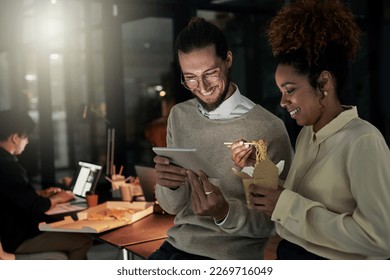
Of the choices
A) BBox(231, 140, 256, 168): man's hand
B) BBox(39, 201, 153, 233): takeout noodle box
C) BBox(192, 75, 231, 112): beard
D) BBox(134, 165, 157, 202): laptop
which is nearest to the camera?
BBox(231, 140, 256, 168): man's hand

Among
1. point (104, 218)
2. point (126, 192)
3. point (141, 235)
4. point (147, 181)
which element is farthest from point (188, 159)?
point (126, 192)

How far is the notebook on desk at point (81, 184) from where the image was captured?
282cm

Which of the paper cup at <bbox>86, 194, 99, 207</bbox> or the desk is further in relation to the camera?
the paper cup at <bbox>86, 194, 99, 207</bbox>

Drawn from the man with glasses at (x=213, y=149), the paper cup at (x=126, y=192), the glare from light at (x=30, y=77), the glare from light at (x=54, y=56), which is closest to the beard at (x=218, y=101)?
the man with glasses at (x=213, y=149)

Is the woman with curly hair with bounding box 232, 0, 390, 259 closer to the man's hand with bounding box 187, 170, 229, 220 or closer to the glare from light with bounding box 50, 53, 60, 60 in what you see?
the man's hand with bounding box 187, 170, 229, 220

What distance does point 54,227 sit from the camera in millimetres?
2217

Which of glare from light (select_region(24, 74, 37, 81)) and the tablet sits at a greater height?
glare from light (select_region(24, 74, 37, 81))

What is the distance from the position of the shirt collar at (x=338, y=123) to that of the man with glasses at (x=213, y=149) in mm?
234

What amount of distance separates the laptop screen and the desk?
0.64 meters

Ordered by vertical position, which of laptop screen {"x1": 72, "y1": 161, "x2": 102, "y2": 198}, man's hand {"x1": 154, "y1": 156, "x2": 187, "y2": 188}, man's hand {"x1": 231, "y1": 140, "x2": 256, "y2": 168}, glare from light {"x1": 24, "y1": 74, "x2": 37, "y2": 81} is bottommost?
laptop screen {"x1": 72, "y1": 161, "x2": 102, "y2": 198}

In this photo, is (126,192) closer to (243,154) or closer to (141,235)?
(141,235)

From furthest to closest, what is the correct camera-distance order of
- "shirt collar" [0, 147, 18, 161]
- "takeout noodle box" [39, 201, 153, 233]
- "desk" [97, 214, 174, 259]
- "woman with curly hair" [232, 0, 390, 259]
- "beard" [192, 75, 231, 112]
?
"shirt collar" [0, 147, 18, 161] → "takeout noodle box" [39, 201, 153, 233] → "desk" [97, 214, 174, 259] → "beard" [192, 75, 231, 112] → "woman with curly hair" [232, 0, 390, 259]

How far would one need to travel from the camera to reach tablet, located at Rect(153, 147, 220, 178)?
1.47 meters

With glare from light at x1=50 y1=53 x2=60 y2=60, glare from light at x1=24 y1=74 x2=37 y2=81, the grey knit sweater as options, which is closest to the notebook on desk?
glare from light at x1=24 y1=74 x2=37 y2=81
